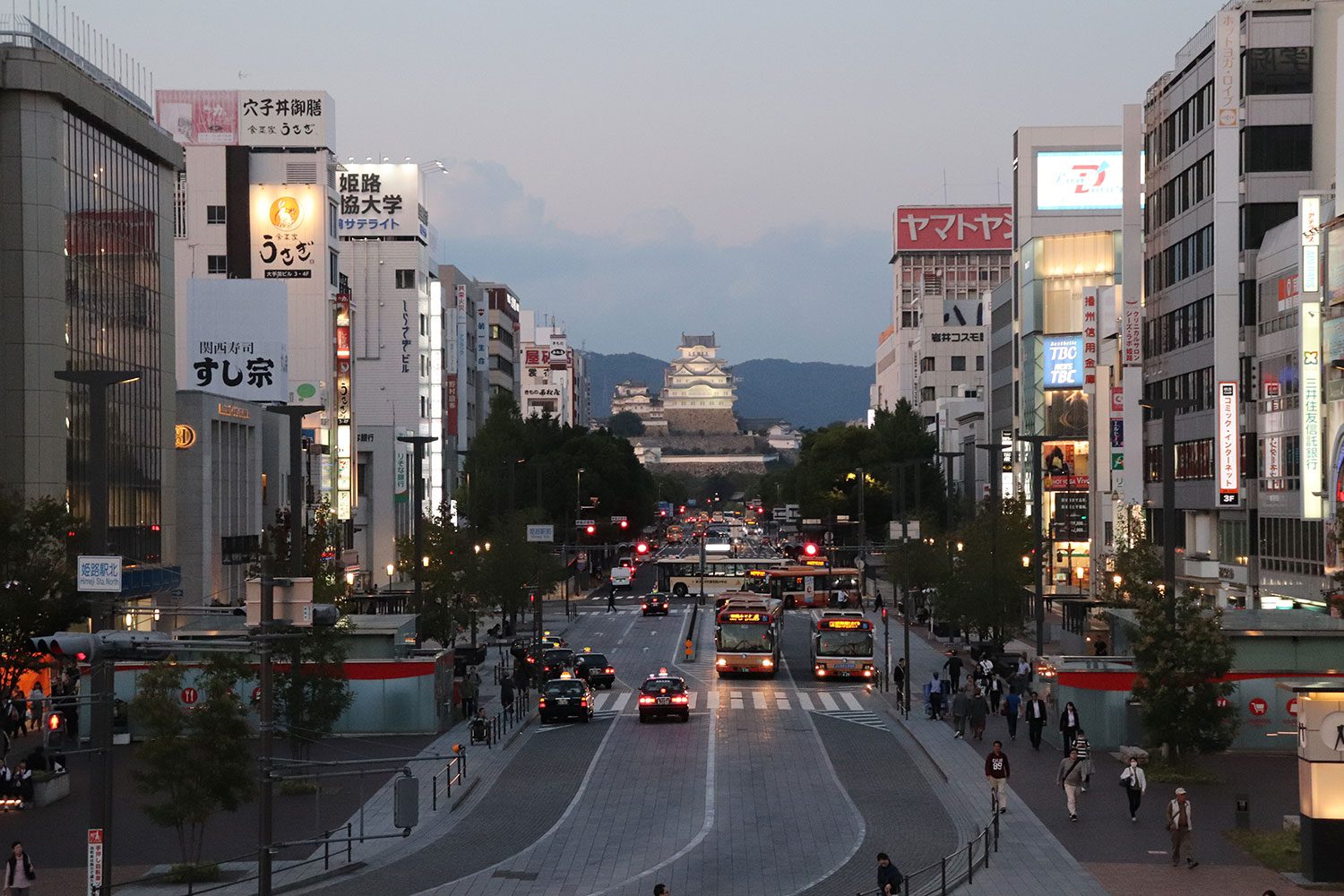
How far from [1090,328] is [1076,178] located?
34.2 m

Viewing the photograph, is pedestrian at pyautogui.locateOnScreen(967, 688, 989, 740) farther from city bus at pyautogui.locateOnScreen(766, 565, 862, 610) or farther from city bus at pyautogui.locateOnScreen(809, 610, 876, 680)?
city bus at pyautogui.locateOnScreen(766, 565, 862, 610)

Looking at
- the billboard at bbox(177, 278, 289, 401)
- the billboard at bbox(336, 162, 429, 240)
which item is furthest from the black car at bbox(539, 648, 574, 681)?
the billboard at bbox(336, 162, 429, 240)

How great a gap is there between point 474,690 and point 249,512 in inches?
1304

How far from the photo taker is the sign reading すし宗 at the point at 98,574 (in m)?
26.8

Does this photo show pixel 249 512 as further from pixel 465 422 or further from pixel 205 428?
pixel 465 422

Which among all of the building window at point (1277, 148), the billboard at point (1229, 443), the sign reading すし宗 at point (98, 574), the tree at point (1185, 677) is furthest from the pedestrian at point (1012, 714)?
the sign reading すし宗 at point (98, 574)

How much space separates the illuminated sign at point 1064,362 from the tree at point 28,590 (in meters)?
70.8

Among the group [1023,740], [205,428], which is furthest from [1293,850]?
[205,428]

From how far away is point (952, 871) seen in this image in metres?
28.3

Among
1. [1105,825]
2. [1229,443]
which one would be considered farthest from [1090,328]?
[1105,825]

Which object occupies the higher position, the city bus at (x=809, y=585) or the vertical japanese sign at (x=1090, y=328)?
the vertical japanese sign at (x=1090, y=328)

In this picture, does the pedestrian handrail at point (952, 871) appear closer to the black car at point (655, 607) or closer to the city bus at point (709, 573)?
the black car at point (655, 607)

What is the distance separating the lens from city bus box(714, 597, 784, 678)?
66.6m

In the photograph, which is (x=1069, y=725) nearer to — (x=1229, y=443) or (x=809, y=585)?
(x=1229, y=443)
